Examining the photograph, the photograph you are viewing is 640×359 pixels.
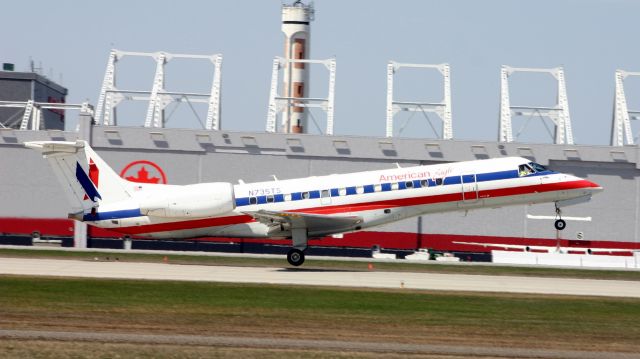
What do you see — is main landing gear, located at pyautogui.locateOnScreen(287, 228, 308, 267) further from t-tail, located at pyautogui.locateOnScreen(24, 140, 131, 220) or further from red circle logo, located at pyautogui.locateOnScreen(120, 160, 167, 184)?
red circle logo, located at pyautogui.locateOnScreen(120, 160, 167, 184)

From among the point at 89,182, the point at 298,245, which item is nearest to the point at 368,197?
the point at 298,245

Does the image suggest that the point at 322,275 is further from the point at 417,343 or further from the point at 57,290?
the point at 417,343

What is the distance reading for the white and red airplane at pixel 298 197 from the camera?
41312 mm

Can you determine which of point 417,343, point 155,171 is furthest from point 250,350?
point 155,171

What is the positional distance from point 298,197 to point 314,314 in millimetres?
16398

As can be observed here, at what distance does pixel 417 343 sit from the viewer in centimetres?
2166

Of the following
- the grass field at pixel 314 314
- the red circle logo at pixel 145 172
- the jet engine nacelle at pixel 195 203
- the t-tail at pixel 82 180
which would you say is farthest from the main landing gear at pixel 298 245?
the red circle logo at pixel 145 172

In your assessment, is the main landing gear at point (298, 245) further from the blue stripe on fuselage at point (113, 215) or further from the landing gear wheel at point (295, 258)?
the blue stripe on fuselage at point (113, 215)

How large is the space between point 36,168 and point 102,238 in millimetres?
6917

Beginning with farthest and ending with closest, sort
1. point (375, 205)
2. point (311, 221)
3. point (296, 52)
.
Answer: point (296, 52) → point (375, 205) → point (311, 221)

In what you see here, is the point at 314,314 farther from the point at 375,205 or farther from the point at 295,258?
the point at 295,258

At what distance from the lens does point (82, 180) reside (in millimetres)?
41938

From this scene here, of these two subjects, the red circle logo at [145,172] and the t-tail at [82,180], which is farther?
the red circle logo at [145,172]

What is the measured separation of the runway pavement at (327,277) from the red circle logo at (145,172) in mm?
19148
